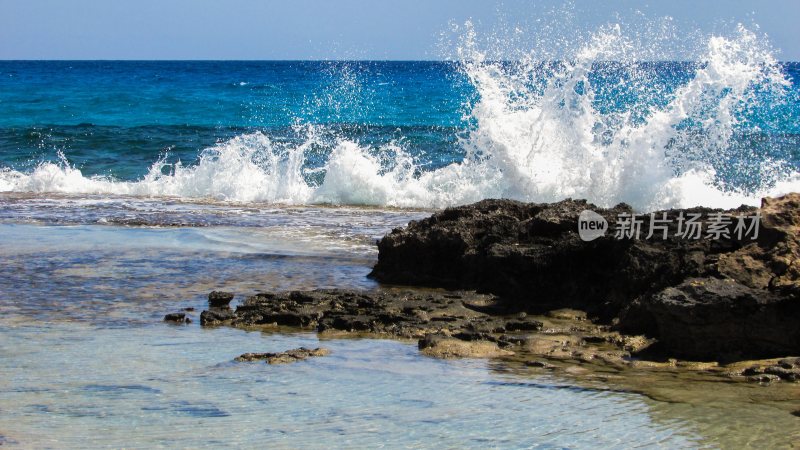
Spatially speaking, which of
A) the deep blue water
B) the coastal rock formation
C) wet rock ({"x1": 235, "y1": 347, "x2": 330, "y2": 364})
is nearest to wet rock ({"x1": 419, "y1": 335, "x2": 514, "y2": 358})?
wet rock ({"x1": 235, "y1": 347, "x2": 330, "y2": 364})

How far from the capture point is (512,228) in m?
7.66

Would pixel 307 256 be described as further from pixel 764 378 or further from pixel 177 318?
pixel 764 378

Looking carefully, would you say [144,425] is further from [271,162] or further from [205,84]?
[205,84]

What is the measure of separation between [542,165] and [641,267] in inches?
286

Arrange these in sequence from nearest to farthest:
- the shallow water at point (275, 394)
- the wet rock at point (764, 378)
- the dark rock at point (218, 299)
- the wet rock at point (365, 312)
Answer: the shallow water at point (275, 394) < the wet rock at point (764, 378) < the wet rock at point (365, 312) < the dark rock at point (218, 299)

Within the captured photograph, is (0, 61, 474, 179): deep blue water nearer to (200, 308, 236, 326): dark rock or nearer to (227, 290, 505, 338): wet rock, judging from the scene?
(227, 290, 505, 338): wet rock

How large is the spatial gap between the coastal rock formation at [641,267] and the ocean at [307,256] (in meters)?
0.58

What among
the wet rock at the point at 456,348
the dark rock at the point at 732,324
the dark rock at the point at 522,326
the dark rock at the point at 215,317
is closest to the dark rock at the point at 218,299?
the dark rock at the point at 215,317

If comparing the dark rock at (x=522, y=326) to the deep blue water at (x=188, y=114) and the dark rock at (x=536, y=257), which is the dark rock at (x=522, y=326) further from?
the deep blue water at (x=188, y=114)

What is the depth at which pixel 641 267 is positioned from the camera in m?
6.68

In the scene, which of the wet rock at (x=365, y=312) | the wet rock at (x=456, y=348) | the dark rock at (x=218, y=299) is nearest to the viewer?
the wet rock at (x=456, y=348)

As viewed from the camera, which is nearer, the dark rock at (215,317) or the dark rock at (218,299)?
the dark rock at (215,317)

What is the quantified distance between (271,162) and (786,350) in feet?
39.6

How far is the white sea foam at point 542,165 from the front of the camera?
12883 mm
